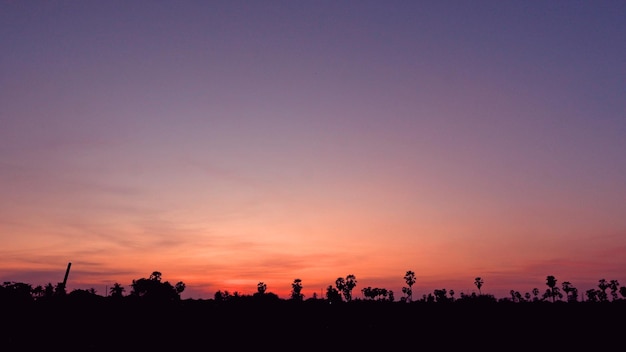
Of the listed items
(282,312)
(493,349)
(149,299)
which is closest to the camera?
(493,349)

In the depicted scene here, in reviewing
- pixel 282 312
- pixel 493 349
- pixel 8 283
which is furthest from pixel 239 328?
pixel 8 283

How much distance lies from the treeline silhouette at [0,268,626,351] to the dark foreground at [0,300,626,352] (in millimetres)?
101

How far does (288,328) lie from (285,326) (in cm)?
108

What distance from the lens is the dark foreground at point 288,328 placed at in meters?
44.7

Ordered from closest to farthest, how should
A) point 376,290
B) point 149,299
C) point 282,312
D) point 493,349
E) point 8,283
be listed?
point 493,349, point 282,312, point 149,299, point 8,283, point 376,290

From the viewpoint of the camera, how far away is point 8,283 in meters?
82.1

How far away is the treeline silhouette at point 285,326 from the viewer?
148 ft

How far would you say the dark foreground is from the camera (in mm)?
44656

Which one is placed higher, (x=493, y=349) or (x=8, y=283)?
(x=8, y=283)

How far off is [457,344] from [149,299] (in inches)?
1747

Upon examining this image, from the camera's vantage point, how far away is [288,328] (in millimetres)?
53594

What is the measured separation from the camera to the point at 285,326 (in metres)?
54.6

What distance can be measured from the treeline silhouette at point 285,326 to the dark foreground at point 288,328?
4.0 inches

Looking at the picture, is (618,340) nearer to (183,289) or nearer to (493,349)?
(493,349)
